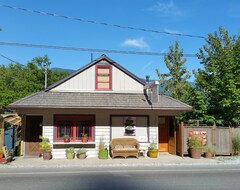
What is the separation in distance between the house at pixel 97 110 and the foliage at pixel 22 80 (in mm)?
7377

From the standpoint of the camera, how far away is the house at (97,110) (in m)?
16.8

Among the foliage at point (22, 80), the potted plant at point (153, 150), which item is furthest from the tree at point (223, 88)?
the foliage at point (22, 80)

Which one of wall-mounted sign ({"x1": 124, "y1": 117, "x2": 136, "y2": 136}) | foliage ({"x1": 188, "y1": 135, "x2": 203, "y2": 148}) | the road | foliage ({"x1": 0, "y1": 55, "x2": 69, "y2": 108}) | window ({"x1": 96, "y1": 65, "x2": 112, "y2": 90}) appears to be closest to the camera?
the road

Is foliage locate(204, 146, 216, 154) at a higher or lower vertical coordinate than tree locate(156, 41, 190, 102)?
lower

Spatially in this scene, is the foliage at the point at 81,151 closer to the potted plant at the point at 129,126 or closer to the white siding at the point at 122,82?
the potted plant at the point at 129,126

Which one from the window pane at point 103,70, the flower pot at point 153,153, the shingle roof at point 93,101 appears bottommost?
the flower pot at point 153,153

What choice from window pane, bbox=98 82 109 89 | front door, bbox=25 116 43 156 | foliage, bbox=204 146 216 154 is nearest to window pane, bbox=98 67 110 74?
window pane, bbox=98 82 109 89

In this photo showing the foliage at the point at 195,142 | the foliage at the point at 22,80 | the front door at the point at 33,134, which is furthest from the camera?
the foliage at the point at 22,80

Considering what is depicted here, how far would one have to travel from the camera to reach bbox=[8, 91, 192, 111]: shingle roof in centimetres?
1622

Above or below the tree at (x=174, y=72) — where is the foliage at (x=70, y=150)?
below

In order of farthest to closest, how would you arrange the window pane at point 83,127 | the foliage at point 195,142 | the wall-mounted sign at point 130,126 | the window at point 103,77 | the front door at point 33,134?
the window at point 103,77 → the front door at point 33,134 → the wall-mounted sign at point 130,126 → the window pane at point 83,127 → the foliage at point 195,142

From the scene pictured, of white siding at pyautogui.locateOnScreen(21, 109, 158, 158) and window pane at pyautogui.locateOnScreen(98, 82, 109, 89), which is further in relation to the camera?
window pane at pyautogui.locateOnScreen(98, 82, 109, 89)

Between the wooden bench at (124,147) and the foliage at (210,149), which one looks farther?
the foliage at (210,149)

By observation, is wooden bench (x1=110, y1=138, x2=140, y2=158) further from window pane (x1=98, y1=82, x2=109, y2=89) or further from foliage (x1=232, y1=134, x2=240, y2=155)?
foliage (x1=232, y1=134, x2=240, y2=155)
